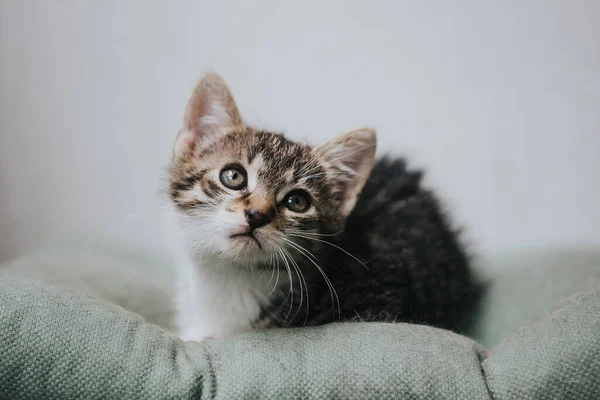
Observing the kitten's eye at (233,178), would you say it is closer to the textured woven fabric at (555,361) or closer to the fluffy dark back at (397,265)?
the fluffy dark back at (397,265)

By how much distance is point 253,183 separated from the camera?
102 cm

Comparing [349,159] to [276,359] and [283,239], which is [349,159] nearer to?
[283,239]

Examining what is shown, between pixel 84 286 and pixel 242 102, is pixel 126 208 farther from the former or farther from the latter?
pixel 242 102

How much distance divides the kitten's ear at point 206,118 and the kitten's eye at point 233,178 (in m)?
0.14

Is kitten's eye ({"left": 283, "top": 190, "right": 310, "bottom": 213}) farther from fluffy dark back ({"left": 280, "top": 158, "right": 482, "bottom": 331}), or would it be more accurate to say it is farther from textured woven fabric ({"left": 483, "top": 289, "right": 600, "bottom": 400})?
textured woven fabric ({"left": 483, "top": 289, "right": 600, "bottom": 400})

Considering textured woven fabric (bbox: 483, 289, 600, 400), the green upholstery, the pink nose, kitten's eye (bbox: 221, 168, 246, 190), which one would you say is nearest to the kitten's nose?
the pink nose

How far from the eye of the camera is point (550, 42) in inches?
57.6

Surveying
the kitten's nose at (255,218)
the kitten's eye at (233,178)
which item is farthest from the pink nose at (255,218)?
the kitten's eye at (233,178)

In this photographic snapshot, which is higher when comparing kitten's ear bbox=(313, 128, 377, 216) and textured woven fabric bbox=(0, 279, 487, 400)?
kitten's ear bbox=(313, 128, 377, 216)

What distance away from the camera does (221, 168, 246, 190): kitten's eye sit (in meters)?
1.03

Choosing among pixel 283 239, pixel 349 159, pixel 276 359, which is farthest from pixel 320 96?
pixel 276 359

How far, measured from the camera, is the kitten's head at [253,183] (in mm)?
959

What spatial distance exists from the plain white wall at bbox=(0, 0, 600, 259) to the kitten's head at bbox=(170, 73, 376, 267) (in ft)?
0.94

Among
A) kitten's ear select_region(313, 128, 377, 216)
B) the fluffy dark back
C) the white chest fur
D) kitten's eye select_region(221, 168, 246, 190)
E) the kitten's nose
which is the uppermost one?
kitten's ear select_region(313, 128, 377, 216)
